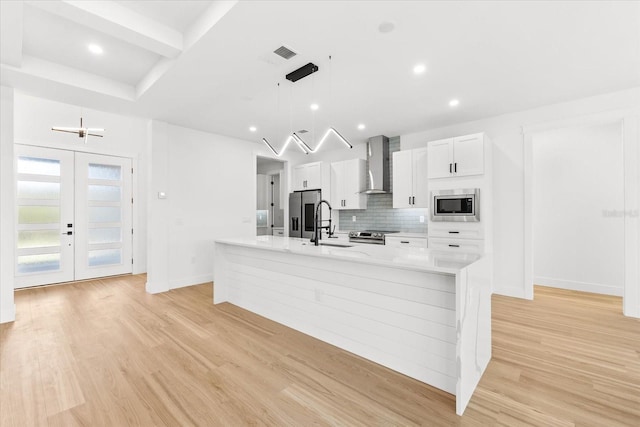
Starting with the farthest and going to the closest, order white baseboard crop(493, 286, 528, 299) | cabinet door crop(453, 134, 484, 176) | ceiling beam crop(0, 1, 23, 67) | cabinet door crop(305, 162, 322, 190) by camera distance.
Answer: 1. cabinet door crop(305, 162, 322, 190)
2. white baseboard crop(493, 286, 528, 299)
3. cabinet door crop(453, 134, 484, 176)
4. ceiling beam crop(0, 1, 23, 67)

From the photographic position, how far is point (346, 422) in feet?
5.56

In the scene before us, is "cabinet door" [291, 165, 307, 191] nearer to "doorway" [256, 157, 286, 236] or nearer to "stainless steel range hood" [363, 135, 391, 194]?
"doorway" [256, 157, 286, 236]

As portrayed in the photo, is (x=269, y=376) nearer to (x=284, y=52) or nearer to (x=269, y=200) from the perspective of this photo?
(x=284, y=52)

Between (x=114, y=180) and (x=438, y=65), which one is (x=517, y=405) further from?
(x=114, y=180)

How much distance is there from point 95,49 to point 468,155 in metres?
4.79

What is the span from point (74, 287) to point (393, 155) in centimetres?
616

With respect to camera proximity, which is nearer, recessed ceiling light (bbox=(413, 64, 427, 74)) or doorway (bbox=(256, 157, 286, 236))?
recessed ceiling light (bbox=(413, 64, 427, 74))

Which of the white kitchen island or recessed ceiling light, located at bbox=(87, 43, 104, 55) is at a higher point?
recessed ceiling light, located at bbox=(87, 43, 104, 55)

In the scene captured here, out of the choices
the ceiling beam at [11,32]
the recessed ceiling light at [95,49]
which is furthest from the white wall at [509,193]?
the ceiling beam at [11,32]

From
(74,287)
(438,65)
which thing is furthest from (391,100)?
(74,287)

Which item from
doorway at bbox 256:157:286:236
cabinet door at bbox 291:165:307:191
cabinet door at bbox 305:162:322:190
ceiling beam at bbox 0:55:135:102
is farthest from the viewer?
doorway at bbox 256:157:286:236

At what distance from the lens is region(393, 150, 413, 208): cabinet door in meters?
4.98

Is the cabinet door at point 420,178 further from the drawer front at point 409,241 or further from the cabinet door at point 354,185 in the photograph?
the cabinet door at point 354,185

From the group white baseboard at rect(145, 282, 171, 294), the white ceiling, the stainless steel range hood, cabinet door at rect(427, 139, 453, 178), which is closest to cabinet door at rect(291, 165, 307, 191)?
the stainless steel range hood
